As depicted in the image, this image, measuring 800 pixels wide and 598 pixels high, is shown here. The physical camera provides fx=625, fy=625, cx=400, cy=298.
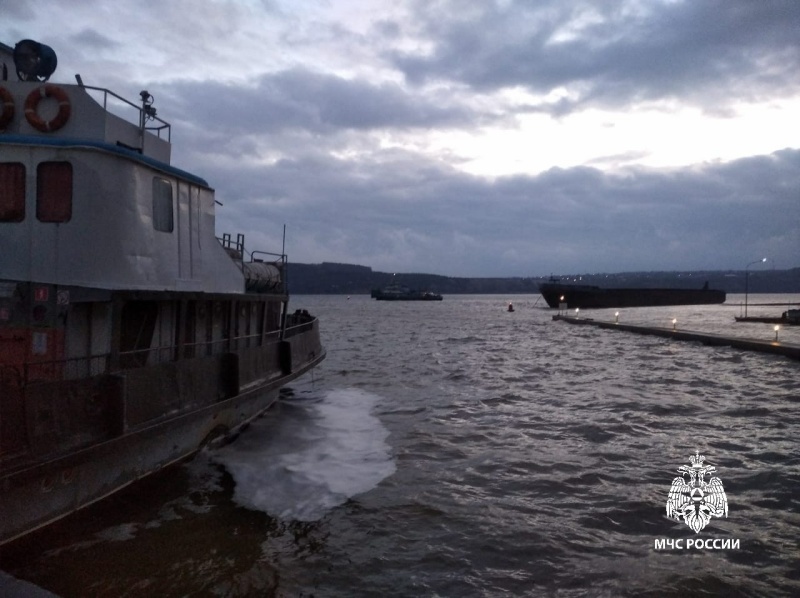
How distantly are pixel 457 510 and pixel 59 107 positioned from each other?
25.9ft

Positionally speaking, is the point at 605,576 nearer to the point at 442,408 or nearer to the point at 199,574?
the point at 199,574

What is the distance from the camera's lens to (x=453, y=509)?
855cm

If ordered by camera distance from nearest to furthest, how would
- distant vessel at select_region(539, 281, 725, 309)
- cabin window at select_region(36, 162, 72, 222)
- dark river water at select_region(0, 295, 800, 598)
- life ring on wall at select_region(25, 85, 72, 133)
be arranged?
dark river water at select_region(0, 295, 800, 598), cabin window at select_region(36, 162, 72, 222), life ring on wall at select_region(25, 85, 72, 133), distant vessel at select_region(539, 281, 725, 309)

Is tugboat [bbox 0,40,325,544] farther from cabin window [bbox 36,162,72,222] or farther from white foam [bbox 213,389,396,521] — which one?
white foam [bbox 213,389,396,521]

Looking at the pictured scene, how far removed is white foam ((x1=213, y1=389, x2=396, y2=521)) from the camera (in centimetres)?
913

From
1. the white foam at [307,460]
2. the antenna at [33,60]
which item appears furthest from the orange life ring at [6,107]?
the white foam at [307,460]

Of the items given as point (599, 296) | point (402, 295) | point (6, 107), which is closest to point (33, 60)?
point (6, 107)

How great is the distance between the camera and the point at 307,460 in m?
11.3

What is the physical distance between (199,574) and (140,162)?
5699mm

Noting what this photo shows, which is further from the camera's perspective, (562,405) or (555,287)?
(555,287)

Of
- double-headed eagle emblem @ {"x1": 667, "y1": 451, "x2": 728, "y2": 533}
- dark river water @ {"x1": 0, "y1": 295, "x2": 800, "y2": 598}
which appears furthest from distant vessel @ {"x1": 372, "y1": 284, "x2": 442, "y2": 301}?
double-headed eagle emblem @ {"x1": 667, "y1": 451, "x2": 728, "y2": 533}

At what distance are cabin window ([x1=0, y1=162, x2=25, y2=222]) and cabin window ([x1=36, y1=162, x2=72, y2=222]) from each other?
0.21 meters

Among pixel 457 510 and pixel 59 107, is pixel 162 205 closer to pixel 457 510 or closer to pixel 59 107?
pixel 59 107

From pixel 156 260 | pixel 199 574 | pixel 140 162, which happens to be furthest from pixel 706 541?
pixel 140 162
